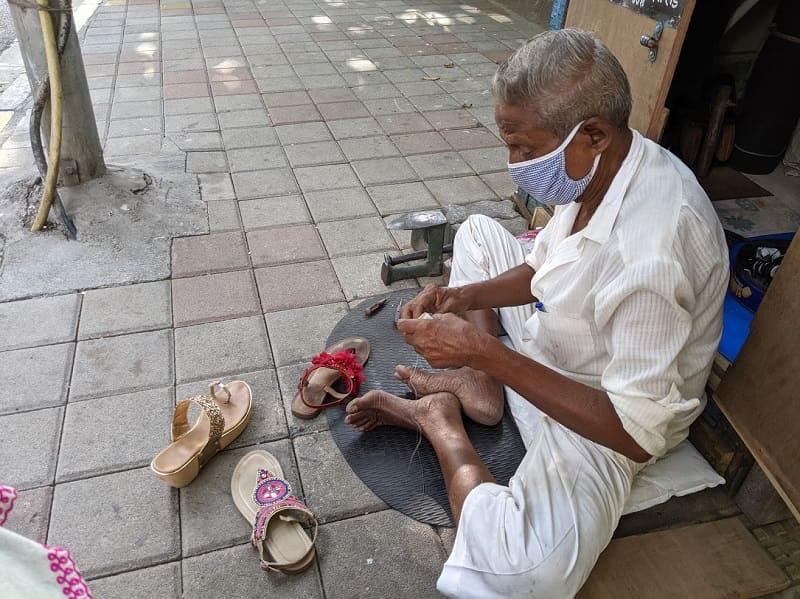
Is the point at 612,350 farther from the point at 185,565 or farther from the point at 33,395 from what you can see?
the point at 33,395

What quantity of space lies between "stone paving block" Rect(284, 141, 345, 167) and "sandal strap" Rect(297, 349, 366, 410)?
6.98 ft

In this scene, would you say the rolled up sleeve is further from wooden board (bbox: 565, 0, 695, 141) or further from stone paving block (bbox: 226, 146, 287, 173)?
stone paving block (bbox: 226, 146, 287, 173)

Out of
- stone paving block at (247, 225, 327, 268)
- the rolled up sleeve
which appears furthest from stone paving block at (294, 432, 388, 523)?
stone paving block at (247, 225, 327, 268)

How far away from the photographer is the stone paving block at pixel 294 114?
4.86m

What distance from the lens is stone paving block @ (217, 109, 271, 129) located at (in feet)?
15.6

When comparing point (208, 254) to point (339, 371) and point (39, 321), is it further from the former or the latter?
point (339, 371)

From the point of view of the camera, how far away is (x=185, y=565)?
6.08 feet

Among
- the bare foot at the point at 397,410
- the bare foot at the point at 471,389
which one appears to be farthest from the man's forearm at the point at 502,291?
the bare foot at the point at 397,410

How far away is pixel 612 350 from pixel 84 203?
10.2 feet

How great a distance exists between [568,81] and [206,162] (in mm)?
3238

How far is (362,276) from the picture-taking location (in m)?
3.14

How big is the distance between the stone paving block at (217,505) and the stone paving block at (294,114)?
130 inches

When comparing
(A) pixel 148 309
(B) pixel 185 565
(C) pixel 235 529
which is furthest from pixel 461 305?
(A) pixel 148 309

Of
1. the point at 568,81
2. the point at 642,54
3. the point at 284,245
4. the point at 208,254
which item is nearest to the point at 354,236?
the point at 284,245
